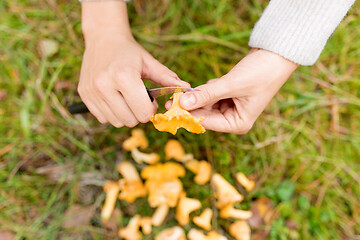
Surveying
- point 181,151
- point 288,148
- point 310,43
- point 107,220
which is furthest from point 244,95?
point 107,220

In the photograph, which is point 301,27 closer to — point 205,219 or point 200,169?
point 200,169

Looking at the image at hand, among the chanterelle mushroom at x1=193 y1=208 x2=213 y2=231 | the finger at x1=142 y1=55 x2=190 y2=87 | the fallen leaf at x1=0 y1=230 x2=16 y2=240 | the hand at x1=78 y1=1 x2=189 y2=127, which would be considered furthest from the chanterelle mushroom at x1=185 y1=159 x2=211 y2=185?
the fallen leaf at x1=0 y1=230 x2=16 y2=240

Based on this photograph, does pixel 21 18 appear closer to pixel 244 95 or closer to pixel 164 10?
pixel 164 10

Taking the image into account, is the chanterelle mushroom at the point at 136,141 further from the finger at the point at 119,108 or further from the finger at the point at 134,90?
the finger at the point at 134,90

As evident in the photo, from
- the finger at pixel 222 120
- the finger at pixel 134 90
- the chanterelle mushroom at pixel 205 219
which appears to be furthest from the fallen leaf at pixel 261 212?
the finger at pixel 134 90

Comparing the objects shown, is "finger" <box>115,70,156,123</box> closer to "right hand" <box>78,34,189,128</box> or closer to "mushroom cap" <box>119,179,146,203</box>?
"right hand" <box>78,34,189,128</box>
